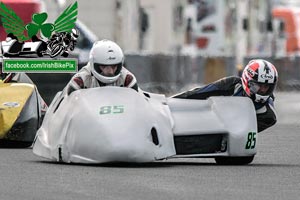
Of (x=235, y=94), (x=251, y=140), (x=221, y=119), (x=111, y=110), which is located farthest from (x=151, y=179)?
(x=235, y=94)

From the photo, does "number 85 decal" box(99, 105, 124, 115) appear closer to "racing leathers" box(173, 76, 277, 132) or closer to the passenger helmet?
"racing leathers" box(173, 76, 277, 132)

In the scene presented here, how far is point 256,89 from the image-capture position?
47.2 feet

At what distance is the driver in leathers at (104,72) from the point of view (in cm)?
1384

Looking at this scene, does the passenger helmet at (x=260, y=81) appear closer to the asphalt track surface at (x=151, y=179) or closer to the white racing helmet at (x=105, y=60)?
the asphalt track surface at (x=151, y=179)

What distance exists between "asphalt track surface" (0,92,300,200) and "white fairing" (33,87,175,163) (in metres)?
0.13

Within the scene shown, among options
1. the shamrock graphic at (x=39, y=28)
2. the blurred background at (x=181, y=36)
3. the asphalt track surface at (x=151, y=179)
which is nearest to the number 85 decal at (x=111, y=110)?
the asphalt track surface at (x=151, y=179)

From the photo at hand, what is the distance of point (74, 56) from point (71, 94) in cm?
1458

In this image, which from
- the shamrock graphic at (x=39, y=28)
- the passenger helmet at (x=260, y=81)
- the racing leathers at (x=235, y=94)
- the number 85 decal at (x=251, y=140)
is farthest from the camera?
the shamrock graphic at (x=39, y=28)

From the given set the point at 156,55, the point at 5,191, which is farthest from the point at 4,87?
the point at 156,55

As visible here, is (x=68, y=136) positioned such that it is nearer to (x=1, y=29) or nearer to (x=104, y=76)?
(x=104, y=76)

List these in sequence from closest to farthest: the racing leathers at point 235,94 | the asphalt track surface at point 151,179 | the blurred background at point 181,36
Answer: the asphalt track surface at point 151,179, the racing leathers at point 235,94, the blurred background at point 181,36

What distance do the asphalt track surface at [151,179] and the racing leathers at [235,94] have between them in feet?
1.45

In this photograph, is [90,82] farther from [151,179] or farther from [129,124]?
[151,179]

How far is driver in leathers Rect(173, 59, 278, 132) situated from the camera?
47.2 ft
